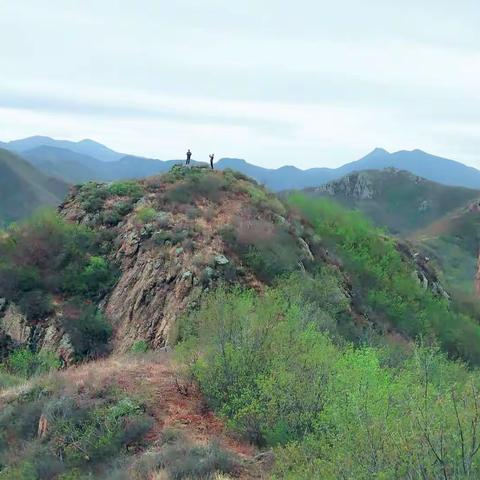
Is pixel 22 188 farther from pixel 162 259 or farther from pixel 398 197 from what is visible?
pixel 162 259

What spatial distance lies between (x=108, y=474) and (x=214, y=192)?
928 inches

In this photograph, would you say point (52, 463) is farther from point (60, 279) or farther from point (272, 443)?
point (60, 279)

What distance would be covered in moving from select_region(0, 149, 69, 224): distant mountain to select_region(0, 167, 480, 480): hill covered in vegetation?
114 m

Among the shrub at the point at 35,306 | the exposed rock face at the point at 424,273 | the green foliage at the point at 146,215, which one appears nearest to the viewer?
the shrub at the point at 35,306

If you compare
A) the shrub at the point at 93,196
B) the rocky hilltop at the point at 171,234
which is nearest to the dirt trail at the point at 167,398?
the rocky hilltop at the point at 171,234

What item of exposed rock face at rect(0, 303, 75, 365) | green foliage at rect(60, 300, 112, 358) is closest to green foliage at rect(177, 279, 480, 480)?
green foliage at rect(60, 300, 112, 358)

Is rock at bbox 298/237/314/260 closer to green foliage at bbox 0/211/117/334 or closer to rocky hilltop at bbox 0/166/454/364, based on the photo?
rocky hilltop at bbox 0/166/454/364

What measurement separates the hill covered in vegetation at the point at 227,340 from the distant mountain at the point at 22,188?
113955 millimetres

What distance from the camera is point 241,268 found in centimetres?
2781

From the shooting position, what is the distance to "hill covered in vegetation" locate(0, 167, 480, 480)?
10008 mm

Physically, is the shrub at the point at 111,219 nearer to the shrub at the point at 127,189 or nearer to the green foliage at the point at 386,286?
the shrub at the point at 127,189

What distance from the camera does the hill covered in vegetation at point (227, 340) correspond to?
10.0 metres

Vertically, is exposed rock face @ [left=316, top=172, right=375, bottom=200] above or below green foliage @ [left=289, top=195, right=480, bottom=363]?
above

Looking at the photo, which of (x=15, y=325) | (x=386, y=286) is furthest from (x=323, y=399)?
(x=386, y=286)
